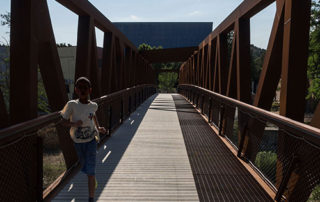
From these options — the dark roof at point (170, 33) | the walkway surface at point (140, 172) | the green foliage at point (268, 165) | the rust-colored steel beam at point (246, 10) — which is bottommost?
the walkway surface at point (140, 172)

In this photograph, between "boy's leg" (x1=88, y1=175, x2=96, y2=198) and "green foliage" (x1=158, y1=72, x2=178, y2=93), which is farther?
"green foliage" (x1=158, y1=72, x2=178, y2=93)

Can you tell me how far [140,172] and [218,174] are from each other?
111cm

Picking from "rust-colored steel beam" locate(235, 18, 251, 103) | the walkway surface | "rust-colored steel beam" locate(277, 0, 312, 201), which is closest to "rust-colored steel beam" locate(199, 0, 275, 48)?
"rust-colored steel beam" locate(235, 18, 251, 103)

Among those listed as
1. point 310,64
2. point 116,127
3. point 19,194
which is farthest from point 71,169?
point 310,64

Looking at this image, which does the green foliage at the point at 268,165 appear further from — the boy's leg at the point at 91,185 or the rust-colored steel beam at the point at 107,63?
the rust-colored steel beam at the point at 107,63

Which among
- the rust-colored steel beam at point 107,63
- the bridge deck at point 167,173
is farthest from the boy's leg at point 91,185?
the rust-colored steel beam at point 107,63

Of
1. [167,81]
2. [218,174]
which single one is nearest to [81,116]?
[218,174]

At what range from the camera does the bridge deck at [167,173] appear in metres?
3.19

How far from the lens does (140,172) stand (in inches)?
154

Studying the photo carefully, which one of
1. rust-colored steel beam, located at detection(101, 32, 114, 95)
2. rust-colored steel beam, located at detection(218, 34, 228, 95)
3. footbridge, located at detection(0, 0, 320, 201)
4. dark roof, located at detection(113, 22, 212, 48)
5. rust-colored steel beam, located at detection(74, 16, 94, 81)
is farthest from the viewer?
dark roof, located at detection(113, 22, 212, 48)

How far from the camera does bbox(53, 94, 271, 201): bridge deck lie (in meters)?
3.19

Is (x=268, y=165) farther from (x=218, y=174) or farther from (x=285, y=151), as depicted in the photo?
(x=285, y=151)

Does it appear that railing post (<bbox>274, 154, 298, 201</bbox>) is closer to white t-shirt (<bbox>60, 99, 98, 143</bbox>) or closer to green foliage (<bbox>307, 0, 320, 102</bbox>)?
white t-shirt (<bbox>60, 99, 98, 143</bbox>)

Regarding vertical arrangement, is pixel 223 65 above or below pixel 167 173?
above
